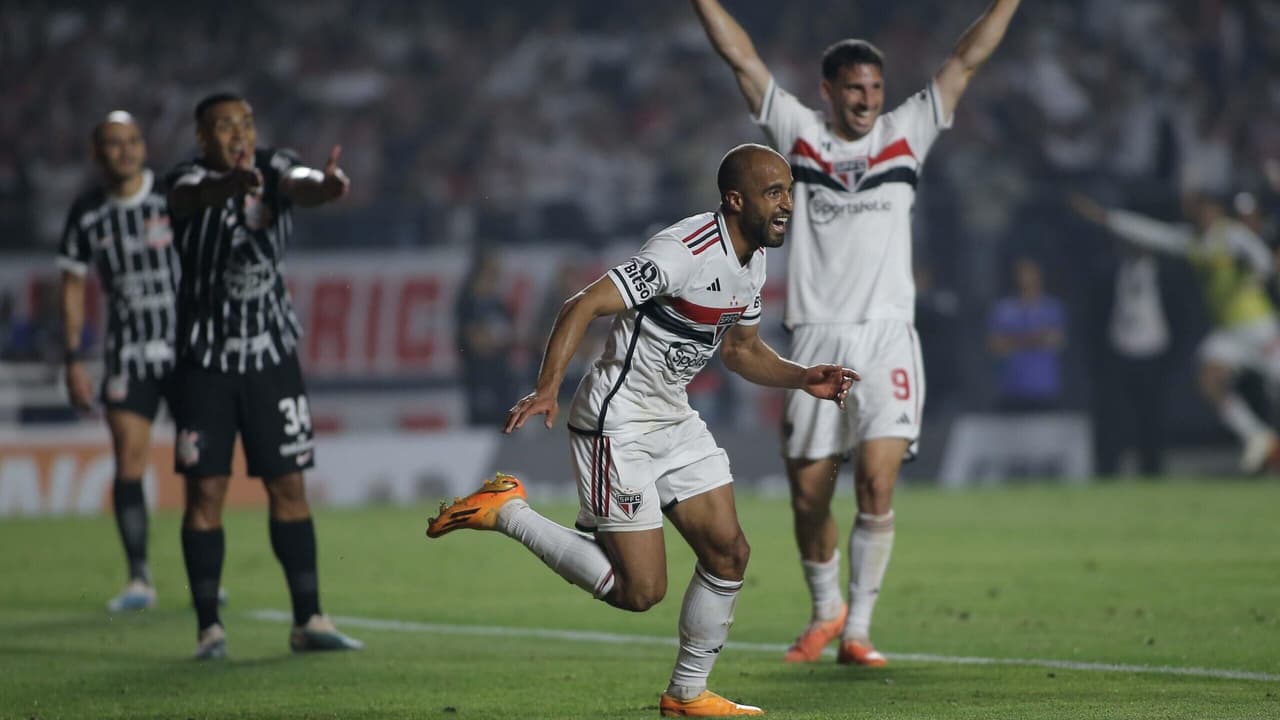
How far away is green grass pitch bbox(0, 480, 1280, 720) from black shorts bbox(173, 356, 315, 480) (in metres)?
0.91

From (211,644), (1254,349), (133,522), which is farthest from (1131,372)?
(211,644)

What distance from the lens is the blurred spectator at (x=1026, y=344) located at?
62.2ft

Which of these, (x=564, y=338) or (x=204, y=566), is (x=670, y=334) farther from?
(x=204, y=566)

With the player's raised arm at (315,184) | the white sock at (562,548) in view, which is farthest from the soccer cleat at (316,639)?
the white sock at (562,548)

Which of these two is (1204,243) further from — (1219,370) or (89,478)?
(89,478)

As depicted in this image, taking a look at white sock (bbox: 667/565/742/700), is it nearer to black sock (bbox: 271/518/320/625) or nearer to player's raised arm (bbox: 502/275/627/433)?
player's raised arm (bbox: 502/275/627/433)

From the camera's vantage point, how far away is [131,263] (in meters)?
10.7


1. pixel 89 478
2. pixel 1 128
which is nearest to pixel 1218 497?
pixel 89 478

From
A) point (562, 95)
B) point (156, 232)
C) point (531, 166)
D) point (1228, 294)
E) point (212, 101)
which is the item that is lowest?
point (156, 232)

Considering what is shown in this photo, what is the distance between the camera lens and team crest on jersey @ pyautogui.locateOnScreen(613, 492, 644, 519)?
21.9ft

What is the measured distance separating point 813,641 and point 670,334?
223 cm

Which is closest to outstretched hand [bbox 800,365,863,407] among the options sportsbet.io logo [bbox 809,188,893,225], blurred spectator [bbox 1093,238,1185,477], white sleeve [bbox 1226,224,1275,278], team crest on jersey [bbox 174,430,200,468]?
sportsbet.io logo [bbox 809,188,893,225]

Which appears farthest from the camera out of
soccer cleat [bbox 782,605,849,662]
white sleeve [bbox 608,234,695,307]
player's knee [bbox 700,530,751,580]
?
soccer cleat [bbox 782,605,849,662]

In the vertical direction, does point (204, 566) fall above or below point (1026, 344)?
below
